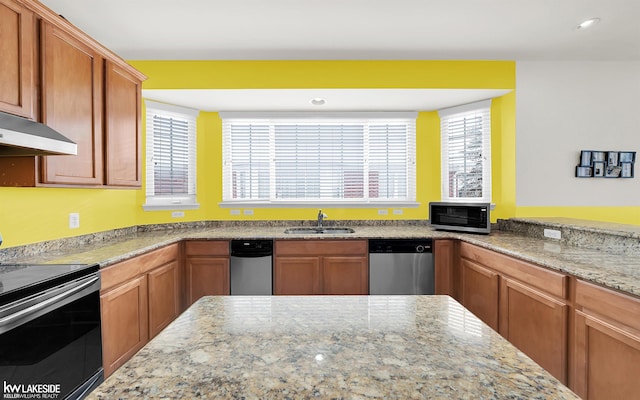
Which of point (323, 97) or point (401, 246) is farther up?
point (323, 97)

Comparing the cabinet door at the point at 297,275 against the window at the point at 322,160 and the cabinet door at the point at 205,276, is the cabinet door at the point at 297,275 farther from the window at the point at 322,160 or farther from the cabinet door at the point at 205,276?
the window at the point at 322,160

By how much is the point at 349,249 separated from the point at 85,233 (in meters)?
2.35

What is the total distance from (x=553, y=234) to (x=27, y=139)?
3709 mm

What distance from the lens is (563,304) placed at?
1.80 m

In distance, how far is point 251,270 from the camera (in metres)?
3.00

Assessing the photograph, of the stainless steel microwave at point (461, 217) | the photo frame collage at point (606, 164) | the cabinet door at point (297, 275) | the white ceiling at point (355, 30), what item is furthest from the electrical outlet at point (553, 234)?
the cabinet door at point (297, 275)

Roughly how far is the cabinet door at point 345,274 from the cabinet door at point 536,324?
→ 1.18 m

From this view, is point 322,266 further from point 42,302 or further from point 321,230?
point 42,302

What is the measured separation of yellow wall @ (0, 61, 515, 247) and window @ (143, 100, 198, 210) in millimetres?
95

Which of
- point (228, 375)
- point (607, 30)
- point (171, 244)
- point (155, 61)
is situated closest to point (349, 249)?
point (171, 244)

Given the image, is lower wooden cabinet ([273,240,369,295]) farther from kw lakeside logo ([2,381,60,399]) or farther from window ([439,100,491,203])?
kw lakeside logo ([2,381,60,399])

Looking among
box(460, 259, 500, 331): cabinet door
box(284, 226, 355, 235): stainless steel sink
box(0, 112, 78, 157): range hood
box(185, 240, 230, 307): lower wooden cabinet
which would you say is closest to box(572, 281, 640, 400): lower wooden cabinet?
box(460, 259, 500, 331): cabinet door

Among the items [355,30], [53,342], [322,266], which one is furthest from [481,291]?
[53,342]

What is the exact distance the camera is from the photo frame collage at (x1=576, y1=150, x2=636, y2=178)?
3.15m
